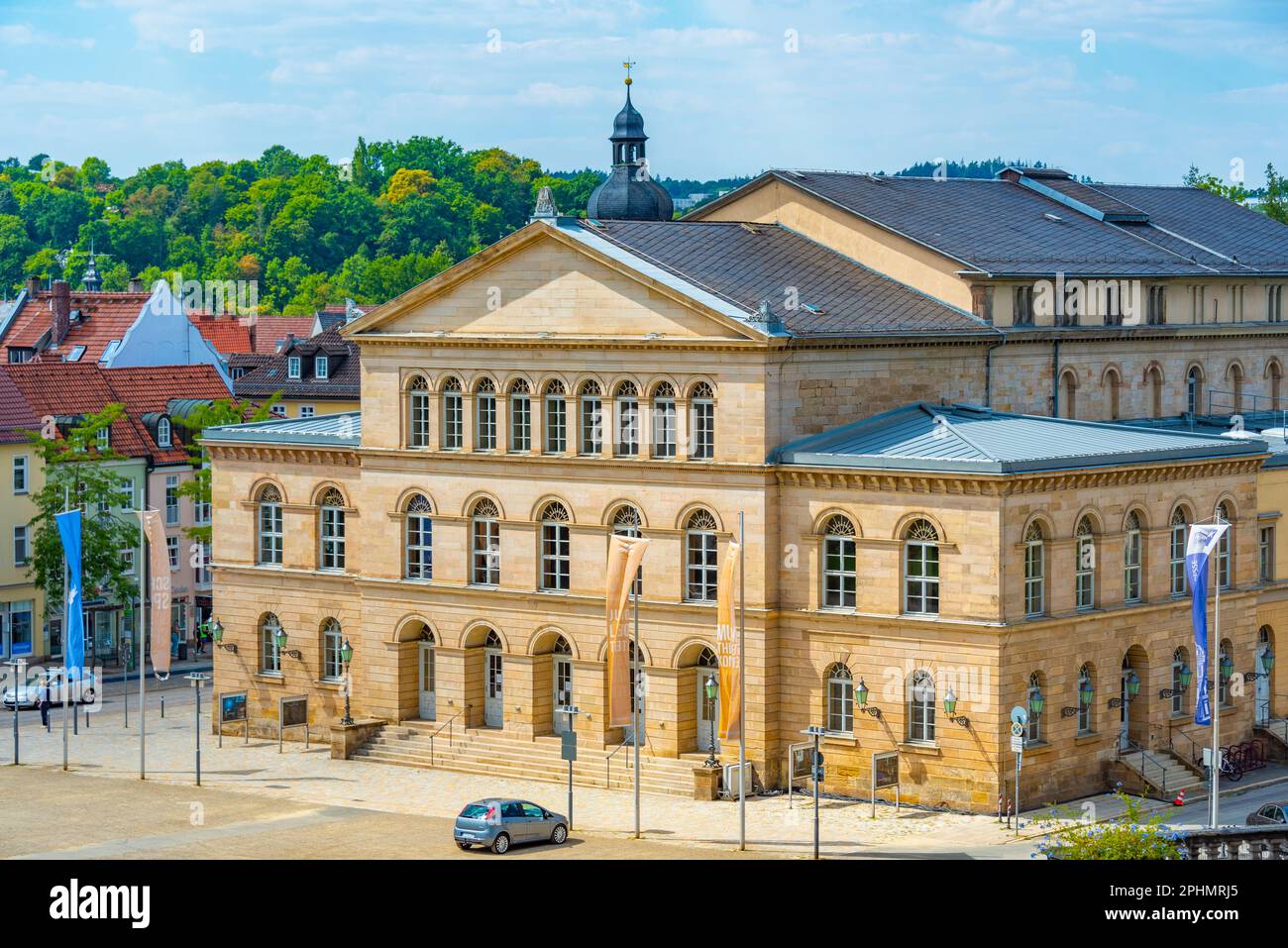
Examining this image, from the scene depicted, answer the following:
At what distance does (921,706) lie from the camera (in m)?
73.1

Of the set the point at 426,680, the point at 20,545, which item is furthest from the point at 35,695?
the point at 426,680

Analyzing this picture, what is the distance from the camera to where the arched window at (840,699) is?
7469 centimetres

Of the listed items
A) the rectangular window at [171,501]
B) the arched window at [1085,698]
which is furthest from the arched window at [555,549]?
the rectangular window at [171,501]

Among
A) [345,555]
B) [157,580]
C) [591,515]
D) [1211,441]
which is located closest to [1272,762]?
[1211,441]

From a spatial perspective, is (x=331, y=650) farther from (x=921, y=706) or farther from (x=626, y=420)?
(x=921, y=706)

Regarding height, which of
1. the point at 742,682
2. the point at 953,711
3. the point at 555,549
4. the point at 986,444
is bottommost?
the point at 953,711

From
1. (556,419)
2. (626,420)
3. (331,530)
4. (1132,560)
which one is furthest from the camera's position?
(331,530)

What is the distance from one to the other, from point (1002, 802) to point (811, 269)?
20273mm

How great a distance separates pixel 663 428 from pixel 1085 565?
13.0m

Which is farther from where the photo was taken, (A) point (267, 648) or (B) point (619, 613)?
(A) point (267, 648)

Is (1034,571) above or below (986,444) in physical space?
below

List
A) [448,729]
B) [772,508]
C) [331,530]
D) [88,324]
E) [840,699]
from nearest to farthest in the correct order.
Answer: [840,699], [772,508], [448,729], [331,530], [88,324]

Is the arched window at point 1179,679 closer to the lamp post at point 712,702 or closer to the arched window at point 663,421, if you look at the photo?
the lamp post at point 712,702
